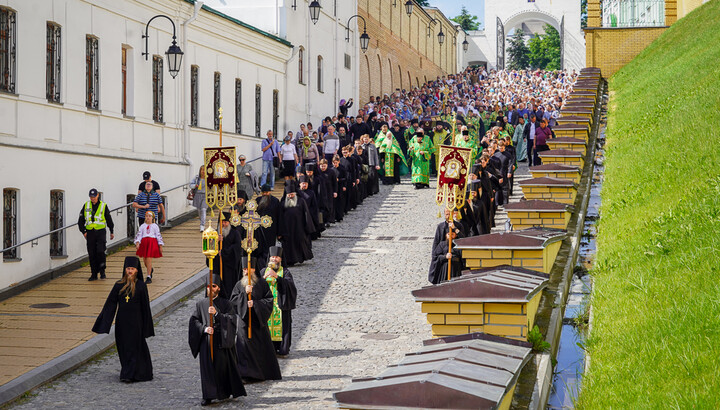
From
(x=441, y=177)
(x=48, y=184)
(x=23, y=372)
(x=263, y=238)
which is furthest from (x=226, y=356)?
(x=48, y=184)

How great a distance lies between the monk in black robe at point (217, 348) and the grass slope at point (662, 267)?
373cm

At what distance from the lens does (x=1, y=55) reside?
17.1 metres

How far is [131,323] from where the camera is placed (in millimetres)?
11531

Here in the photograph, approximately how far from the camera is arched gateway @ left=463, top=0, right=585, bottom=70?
7388cm

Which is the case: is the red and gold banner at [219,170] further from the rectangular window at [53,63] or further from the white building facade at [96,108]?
the rectangular window at [53,63]

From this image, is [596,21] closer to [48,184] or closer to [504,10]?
[48,184]

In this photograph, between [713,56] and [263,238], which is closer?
[263,238]

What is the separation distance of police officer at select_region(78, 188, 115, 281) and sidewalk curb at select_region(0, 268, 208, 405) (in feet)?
7.96

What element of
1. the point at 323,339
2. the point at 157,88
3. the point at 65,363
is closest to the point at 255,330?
the point at 323,339

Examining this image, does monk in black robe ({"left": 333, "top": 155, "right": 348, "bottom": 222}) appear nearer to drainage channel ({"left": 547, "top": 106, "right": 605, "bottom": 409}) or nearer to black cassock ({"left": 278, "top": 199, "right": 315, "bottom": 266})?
black cassock ({"left": 278, "top": 199, "right": 315, "bottom": 266})

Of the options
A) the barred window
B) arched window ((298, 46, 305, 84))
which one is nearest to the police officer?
the barred window

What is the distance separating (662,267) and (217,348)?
4.61m

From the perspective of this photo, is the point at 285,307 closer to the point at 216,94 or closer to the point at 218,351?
the point at 218,351

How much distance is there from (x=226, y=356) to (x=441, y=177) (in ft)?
11.1
